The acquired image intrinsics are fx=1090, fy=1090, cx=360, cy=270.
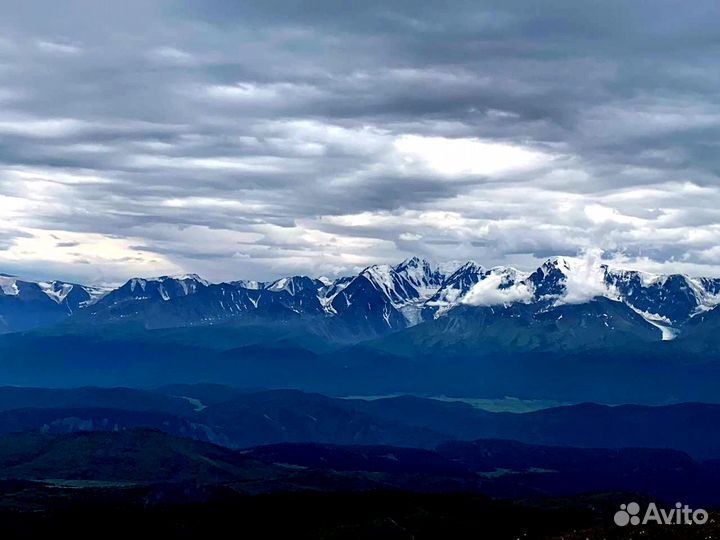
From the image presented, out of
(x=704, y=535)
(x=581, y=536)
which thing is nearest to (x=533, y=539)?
(x=581, y=536)

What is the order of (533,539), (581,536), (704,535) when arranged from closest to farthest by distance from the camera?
(704,535) < (581,536) < (533,539)

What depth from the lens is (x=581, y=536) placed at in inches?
6211

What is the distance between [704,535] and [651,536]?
26.6ft

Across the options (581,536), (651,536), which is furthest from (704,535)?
(581,536)

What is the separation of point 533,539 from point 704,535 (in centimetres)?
3768

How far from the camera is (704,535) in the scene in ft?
474

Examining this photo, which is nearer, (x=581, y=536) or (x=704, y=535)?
(x=704, y=535)

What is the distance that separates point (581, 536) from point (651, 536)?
11.2m

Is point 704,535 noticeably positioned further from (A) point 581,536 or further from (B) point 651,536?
(A) point 581,536

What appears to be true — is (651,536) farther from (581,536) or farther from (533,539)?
(533,539)

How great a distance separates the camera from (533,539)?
580 ft

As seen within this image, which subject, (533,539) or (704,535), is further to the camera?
(533,539)

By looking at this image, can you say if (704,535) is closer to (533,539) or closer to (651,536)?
(651,536)

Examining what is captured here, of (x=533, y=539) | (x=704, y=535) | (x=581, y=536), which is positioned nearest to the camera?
(x=704, y=535)
